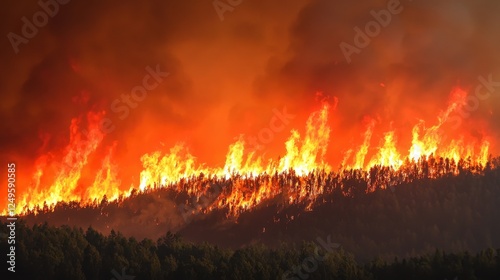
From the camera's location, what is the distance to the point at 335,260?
146 m

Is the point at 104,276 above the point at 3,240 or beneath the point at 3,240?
beneath

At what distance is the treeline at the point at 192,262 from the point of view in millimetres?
131500

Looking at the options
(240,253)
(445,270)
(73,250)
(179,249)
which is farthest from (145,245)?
(445,270)

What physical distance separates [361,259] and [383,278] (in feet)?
192

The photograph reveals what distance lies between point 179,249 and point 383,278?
2489 inches

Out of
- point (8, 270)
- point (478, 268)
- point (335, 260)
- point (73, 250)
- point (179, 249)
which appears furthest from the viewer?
point (179, 249)

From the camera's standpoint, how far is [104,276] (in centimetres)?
16400

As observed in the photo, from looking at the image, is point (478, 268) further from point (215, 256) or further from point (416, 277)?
point (215, 256)

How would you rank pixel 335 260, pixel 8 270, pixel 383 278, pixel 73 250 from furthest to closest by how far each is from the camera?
pixel 73 250 → pixel 8 270 → pixel 335 260 → pixel 383 278

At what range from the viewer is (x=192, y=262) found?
6324 inches

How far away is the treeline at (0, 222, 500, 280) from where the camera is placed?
431 feet

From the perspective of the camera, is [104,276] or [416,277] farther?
[104,276]

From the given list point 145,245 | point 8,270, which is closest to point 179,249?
point 145,245

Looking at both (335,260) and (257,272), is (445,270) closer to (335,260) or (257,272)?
(335,260)
